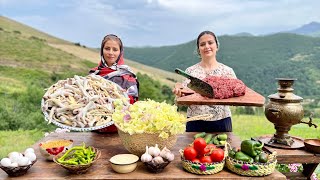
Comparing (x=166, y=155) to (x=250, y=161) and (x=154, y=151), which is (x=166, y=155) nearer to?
(x=154, y=151)

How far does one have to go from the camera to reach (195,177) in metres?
3.43

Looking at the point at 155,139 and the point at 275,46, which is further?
the point at 275,46

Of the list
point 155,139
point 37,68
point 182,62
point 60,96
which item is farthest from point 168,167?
point 182,62

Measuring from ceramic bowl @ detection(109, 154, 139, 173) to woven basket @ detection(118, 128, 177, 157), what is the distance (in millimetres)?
106

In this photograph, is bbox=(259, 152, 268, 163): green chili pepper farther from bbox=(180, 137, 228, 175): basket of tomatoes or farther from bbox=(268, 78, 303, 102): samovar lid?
bbox=(268, 78, 303, 102): samovar lid

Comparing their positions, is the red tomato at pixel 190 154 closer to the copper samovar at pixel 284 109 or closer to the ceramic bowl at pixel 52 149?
the ceramic bowl at pixel 52 149

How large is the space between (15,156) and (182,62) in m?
83.9

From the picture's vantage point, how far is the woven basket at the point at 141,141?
12.2 feet

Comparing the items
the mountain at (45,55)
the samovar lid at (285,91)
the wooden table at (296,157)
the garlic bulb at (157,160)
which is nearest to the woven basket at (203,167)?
the garlic bulb at (157,160)

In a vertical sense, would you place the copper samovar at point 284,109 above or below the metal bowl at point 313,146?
above

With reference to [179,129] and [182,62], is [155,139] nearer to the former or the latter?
[179,129]

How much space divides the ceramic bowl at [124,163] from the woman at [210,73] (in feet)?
6.57

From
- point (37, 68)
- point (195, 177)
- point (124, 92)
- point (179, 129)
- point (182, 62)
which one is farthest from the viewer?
point (182, 62)

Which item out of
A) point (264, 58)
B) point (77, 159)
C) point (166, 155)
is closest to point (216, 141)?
point (166, 155)
